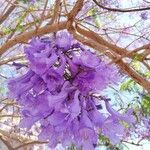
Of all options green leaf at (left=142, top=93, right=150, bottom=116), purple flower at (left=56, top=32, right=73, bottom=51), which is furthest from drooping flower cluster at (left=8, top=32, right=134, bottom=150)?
green leaf at (left=142, top=93, right=150, bottom=116)

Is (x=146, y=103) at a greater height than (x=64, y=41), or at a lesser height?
greater

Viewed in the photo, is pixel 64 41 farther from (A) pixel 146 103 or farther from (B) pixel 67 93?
(A) pixel 146 103

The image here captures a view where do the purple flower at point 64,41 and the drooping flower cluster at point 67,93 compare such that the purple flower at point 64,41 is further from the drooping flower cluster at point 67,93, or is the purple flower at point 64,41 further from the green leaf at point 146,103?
the green leaf at point 146,103

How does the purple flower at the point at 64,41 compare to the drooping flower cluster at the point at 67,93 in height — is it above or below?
above

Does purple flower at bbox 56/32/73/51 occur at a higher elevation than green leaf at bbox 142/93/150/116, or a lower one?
lower

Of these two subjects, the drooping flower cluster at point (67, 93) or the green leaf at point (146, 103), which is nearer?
the drooping flower cluster at point (67, 93)

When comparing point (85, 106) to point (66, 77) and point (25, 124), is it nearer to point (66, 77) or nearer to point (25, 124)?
point (66, 77)

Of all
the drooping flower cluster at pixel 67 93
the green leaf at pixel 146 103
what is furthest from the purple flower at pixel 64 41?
the green leaf at pixel 146 103

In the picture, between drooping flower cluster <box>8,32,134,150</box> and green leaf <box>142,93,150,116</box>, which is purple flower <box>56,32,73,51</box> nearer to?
drooping flower cluster <box>8,32,134,150</box>

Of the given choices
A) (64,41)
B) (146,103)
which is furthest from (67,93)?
(146,103)

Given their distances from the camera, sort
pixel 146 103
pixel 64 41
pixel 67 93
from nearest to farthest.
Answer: pixel 67 93 → pixel 64 41 → pixel 146 103
